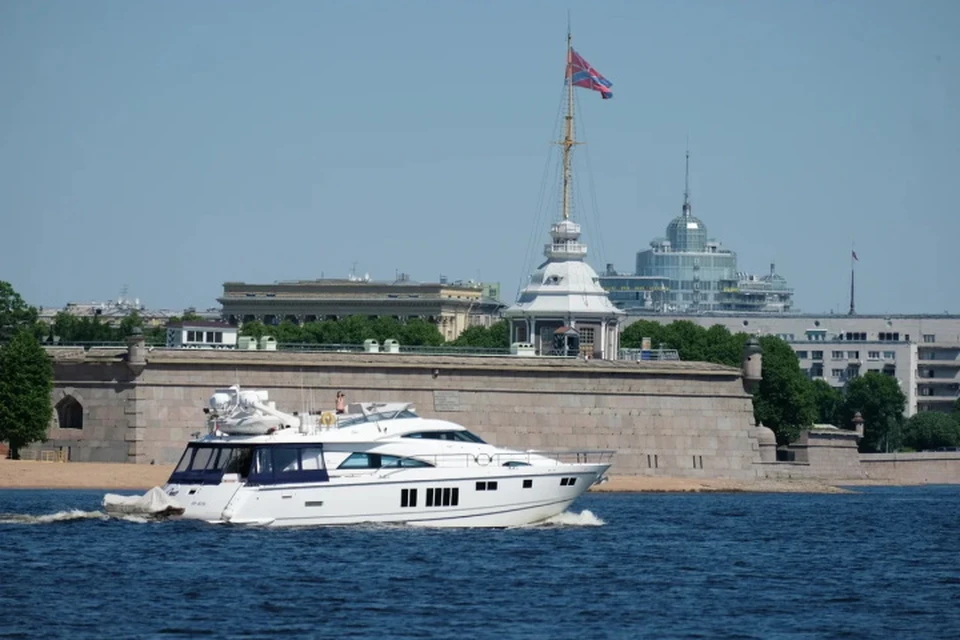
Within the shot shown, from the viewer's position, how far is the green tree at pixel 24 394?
3952 inches

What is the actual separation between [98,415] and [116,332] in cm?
7451

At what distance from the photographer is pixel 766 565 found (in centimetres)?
6512

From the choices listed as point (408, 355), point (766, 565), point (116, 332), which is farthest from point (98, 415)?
point (116, 332)

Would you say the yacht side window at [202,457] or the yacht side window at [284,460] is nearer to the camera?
the yacht side window at [284,460]

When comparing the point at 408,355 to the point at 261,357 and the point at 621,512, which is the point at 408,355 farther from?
the point at 621,512

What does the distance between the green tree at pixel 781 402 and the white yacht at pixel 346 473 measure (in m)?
66.8

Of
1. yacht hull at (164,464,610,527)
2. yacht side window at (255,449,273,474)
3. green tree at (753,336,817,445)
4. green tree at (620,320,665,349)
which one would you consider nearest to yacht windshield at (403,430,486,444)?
yacht hull at (164,464,610,527)

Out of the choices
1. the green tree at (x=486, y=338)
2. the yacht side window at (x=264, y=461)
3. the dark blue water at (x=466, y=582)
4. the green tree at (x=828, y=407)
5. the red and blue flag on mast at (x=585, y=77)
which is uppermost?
the red and blue flag on mast at (x=585, y=77)

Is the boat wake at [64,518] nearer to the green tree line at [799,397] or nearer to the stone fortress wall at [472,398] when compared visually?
the stone fortress wall at [472,398]

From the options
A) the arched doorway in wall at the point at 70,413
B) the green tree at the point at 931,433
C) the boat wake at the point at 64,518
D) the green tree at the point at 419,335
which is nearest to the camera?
the boat wake at the point at 64,518

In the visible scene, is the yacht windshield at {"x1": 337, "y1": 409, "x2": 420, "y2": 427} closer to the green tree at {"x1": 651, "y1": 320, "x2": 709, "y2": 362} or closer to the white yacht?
the white yacht

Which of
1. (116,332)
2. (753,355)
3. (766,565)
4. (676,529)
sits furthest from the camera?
(116,332)

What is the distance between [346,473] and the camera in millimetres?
66875

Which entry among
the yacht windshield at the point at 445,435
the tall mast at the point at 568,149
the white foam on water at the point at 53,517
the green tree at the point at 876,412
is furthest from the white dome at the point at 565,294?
the white foam on water at the point at 53,517
